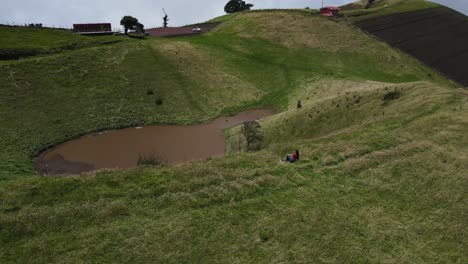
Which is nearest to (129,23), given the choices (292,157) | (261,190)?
(292,157)

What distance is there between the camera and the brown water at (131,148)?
38500 mm

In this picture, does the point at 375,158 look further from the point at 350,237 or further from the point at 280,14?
the point at 280,14

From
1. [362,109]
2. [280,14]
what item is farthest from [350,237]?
[280,14]

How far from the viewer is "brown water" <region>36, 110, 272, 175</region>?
38.5 metres

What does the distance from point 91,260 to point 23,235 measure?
4.19m

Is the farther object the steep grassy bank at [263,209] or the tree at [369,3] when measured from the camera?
the tree at [369,3]

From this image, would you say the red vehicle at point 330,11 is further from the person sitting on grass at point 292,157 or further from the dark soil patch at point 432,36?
the person sitting on grass at point 292,157

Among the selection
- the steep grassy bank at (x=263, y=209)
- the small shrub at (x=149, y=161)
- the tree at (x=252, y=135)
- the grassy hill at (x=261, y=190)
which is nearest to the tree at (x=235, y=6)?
the grassy hill at (x=261, y=190)

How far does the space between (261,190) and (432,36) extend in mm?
74695

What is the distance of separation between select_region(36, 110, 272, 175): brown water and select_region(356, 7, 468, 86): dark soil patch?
1699 inches

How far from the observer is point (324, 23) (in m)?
85.2

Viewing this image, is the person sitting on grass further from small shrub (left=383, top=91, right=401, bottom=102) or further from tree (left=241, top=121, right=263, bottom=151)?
small shrub (left=383, top=91, right=401, bottom=102)

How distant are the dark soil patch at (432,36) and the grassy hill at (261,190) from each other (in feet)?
112

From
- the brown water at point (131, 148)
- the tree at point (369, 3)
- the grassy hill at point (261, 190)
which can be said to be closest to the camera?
the grassy hill at point (261, 190)
